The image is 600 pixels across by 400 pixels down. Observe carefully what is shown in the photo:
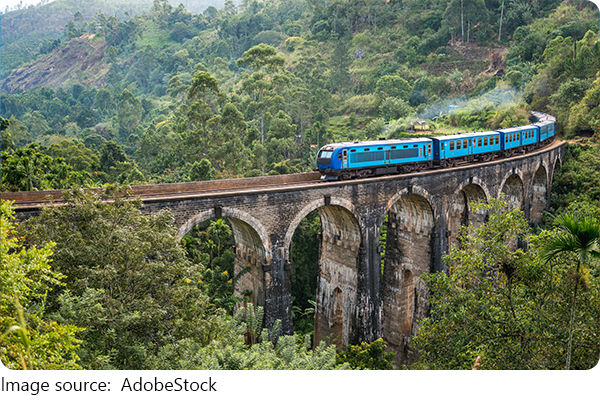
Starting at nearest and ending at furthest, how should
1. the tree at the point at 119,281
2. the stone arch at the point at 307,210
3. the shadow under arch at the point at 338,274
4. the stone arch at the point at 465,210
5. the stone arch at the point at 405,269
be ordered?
the tree at the point at 119,281 < the stone arch at the point at 307,210 < the shadow under arch at the point at 338,274 < the stone arch at the point at 405,269 < the stone arch at the point at 465,210

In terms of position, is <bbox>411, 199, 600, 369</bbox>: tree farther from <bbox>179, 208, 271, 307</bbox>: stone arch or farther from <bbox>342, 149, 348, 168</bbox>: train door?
<bbox>342, 149, 348, 168</bbox>: train door

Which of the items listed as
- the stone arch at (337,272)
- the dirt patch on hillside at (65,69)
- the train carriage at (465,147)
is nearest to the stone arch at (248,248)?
the stone arch at (337,272)

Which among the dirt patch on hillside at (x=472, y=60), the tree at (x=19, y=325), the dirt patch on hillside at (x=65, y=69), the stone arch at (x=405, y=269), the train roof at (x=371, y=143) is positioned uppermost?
the dirt patch on hillside at (x=65, y=69)

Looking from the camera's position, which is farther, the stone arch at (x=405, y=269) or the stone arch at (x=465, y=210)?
the stone arch at (x=465, y=210)

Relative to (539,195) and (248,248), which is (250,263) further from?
(539,195)

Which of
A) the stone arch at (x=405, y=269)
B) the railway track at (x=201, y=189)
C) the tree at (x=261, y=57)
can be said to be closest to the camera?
the railway track at (x=201, y=189)

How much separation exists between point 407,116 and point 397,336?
40356 mm

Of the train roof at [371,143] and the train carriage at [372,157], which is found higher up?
the train roof at [371,143]

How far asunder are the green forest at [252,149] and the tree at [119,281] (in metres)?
0.06

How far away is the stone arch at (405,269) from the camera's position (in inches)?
987

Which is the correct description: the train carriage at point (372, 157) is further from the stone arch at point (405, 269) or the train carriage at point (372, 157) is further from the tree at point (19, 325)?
the tree at point (19, 325)

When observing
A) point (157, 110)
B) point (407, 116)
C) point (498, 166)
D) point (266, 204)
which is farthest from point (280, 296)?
point (157, 110)

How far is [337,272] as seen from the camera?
75.2 ft

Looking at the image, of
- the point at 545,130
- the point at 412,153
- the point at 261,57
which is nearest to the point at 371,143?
the point at 412,153
